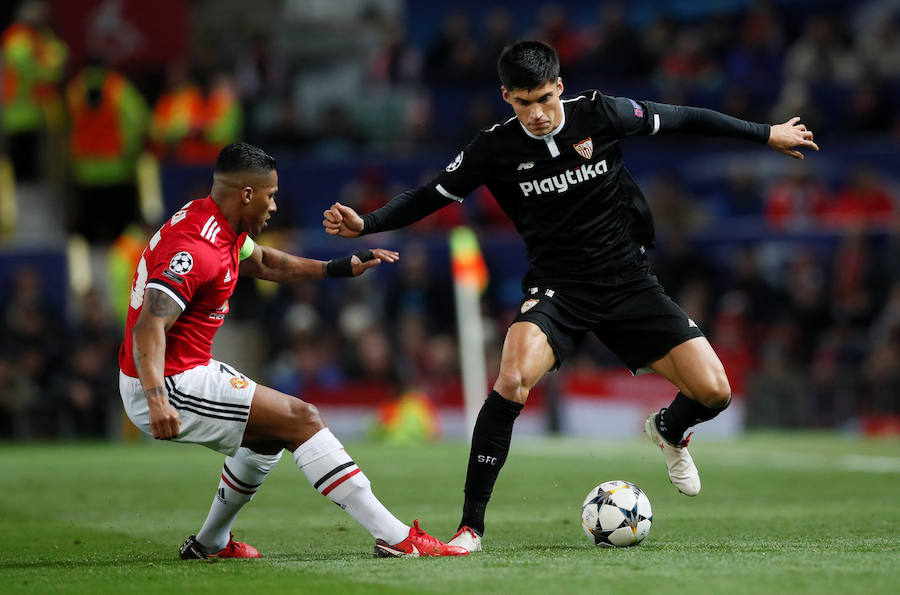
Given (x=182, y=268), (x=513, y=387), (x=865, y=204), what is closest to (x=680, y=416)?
(x=513, y=387)

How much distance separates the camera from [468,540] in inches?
292

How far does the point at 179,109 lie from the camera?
21922 mm

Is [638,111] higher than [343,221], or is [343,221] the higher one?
[638,111]

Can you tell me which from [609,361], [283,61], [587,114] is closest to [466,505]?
[587,114]

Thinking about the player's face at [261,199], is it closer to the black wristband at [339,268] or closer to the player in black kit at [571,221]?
the player in black kit at [571,221]

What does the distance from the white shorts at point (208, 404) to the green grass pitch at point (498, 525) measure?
67 cm

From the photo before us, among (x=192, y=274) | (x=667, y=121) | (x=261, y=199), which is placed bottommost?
(x=192, y=274)

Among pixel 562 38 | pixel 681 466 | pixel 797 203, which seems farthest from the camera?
pixel 562 38

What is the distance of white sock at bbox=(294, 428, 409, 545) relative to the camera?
711 cm

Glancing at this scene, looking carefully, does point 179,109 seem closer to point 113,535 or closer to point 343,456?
point 113,535

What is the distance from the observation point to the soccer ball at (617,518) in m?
7.56

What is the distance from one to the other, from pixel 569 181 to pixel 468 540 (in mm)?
2103

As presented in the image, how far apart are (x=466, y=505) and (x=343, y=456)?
2.67 ft

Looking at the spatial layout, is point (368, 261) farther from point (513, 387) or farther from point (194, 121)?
point (194, 121)
